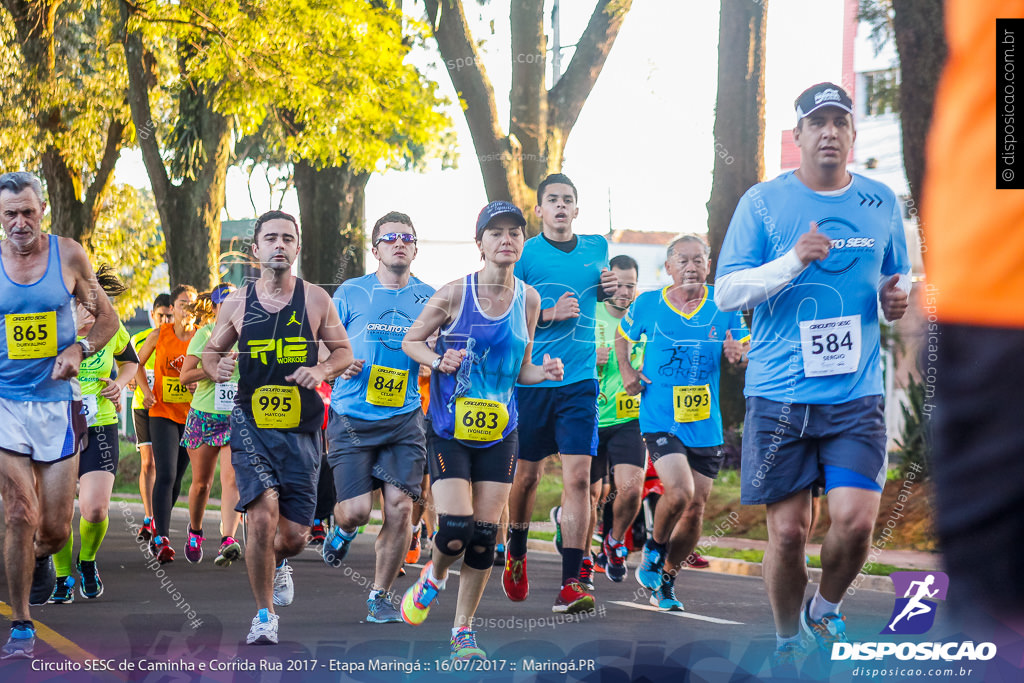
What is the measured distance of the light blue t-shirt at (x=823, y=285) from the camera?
4324 millimetres

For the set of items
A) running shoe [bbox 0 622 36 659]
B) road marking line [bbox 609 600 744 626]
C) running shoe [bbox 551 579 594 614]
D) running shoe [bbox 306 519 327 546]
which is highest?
running shoe [bbox 0 622 36 659]

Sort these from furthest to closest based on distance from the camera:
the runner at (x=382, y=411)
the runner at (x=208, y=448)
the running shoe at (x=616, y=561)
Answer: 1. the runner at (x=208, y=448)
2. the running shoe at (x=616, y=561)
3. the runner at (x=382, y=411)

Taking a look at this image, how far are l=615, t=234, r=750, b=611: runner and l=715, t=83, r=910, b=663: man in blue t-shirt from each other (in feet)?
8.13

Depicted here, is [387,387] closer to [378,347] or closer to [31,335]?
[378,347]

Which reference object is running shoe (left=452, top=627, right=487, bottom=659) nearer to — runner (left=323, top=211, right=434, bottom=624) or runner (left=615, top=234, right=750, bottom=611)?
runner (left=323, top=211, right=434, bottom=624)

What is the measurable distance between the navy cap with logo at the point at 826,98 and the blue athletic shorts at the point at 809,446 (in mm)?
1047

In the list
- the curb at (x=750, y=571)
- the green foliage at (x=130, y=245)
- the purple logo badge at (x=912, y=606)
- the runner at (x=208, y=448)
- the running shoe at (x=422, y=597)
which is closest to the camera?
the purple logo badge at (x=912, y=606)

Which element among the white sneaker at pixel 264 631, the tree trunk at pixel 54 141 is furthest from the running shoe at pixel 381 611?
the tree trunk at pixel 54 141

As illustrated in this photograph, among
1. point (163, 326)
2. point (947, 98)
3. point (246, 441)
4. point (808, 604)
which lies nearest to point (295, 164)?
point (163, 326)

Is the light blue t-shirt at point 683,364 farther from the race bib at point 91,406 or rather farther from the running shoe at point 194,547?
the running shoe at point 194,547

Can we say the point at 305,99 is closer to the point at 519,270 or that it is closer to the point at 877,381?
the point at 519,270

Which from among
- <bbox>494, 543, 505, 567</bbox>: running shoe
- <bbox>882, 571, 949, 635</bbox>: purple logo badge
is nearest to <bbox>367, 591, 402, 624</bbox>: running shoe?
<bbox>494, 543, 505, 567</bbox>: running shoe

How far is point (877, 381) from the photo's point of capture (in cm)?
436

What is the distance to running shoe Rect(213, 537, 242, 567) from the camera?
343 inches
